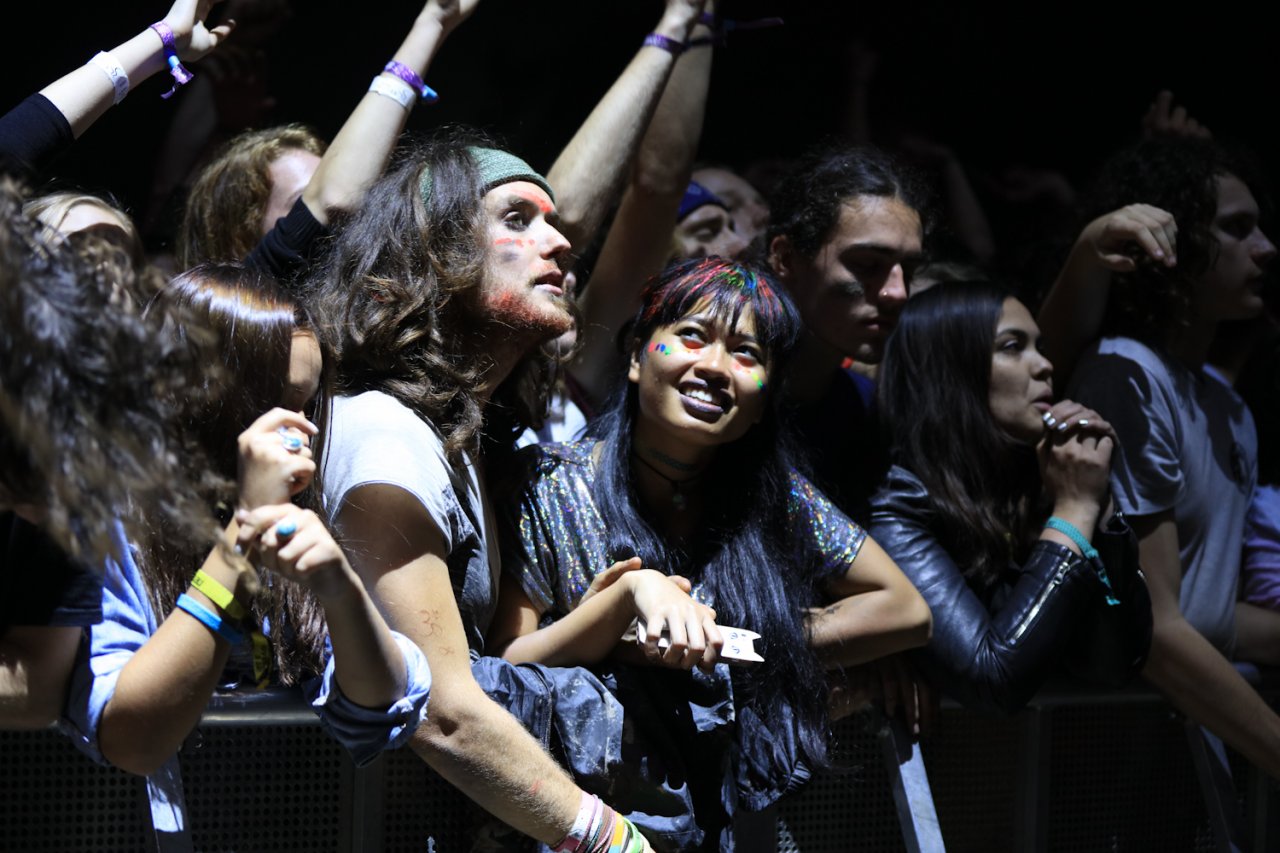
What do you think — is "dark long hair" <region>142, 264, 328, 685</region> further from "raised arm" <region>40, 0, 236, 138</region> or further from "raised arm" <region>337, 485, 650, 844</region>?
"raised arm" <region>40, 0, 236, 138</region>

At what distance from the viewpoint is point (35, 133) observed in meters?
2.33

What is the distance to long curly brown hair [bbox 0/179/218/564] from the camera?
53.4 inches

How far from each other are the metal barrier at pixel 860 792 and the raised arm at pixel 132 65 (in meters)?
1.05

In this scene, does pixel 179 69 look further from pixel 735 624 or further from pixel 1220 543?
pixel 1220 543

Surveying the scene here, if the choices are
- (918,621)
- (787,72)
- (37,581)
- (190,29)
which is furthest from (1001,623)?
(787,72)

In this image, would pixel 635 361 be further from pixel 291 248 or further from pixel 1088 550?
pixel 1088 550

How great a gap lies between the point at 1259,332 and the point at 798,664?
2290mm

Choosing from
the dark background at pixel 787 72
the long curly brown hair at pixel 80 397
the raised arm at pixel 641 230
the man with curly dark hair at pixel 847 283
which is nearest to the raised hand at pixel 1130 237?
the man with curly dark hair at pixel 847 283

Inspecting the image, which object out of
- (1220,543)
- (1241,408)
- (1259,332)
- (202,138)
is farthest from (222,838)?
(1259,332)

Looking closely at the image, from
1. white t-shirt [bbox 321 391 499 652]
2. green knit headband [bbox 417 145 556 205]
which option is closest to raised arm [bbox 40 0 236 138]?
green knit headband [bbox 417 145 556 205]

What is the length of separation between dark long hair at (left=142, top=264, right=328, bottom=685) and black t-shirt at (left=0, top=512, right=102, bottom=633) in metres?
0.17

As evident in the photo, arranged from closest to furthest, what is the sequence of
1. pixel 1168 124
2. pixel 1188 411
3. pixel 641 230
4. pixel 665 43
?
pixel 665 43, pixel 641 230, pixel 1188 411, pixel 1168 124

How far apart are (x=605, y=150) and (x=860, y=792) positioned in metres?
1.45

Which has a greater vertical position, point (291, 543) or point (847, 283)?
point (291, 543)
